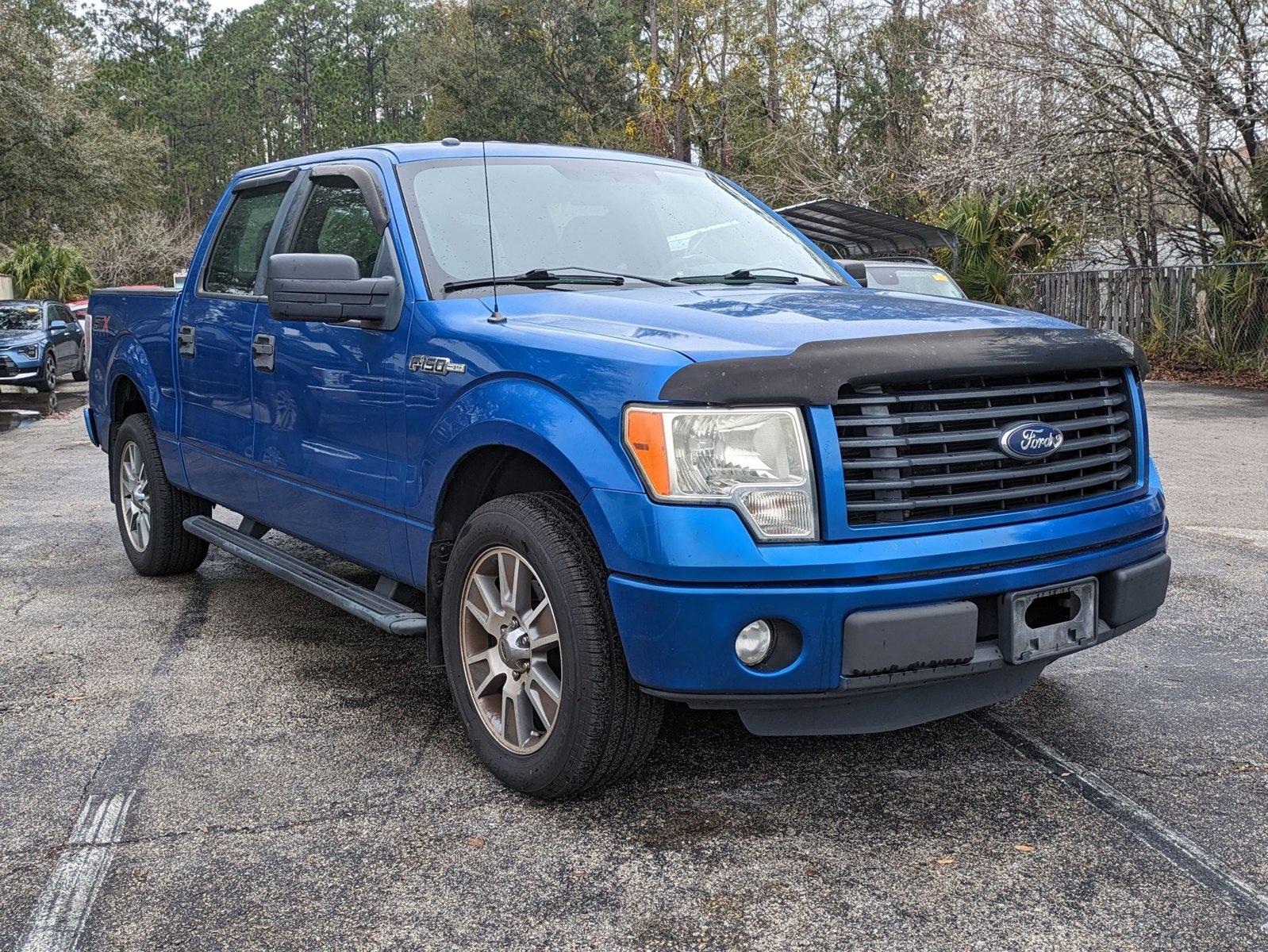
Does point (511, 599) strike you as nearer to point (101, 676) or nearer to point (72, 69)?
point (101, 676)

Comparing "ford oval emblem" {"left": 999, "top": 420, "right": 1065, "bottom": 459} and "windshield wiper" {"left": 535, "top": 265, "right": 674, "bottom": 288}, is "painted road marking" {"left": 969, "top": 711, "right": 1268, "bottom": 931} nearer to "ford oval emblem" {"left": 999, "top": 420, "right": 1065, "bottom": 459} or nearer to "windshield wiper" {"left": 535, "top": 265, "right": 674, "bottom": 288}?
"ford oval emblem" {"left": 999, "top": 420, "right": 1065, "bottom": 459}

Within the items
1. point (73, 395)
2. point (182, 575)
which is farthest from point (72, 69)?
point (182, 575)

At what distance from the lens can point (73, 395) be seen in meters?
21.3

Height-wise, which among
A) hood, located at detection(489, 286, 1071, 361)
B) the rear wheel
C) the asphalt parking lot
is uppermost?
hood, located at detection(489, 286, 1071, 361)

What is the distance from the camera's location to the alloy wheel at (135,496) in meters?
6.48

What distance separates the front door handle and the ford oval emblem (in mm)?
2779

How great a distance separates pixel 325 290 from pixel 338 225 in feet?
2.74

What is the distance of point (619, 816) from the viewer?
350 centimetres

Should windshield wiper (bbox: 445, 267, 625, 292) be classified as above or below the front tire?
above

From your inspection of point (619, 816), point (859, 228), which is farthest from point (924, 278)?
point (619, 816)

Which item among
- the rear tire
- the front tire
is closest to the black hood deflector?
the front tire

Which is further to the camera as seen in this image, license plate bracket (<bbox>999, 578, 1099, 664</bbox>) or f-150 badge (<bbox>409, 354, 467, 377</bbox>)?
Result: f-150 badge (<bbox>409, 354, 467, 377</bbox>)

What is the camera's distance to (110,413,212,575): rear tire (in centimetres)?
625

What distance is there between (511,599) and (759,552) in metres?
0.85
